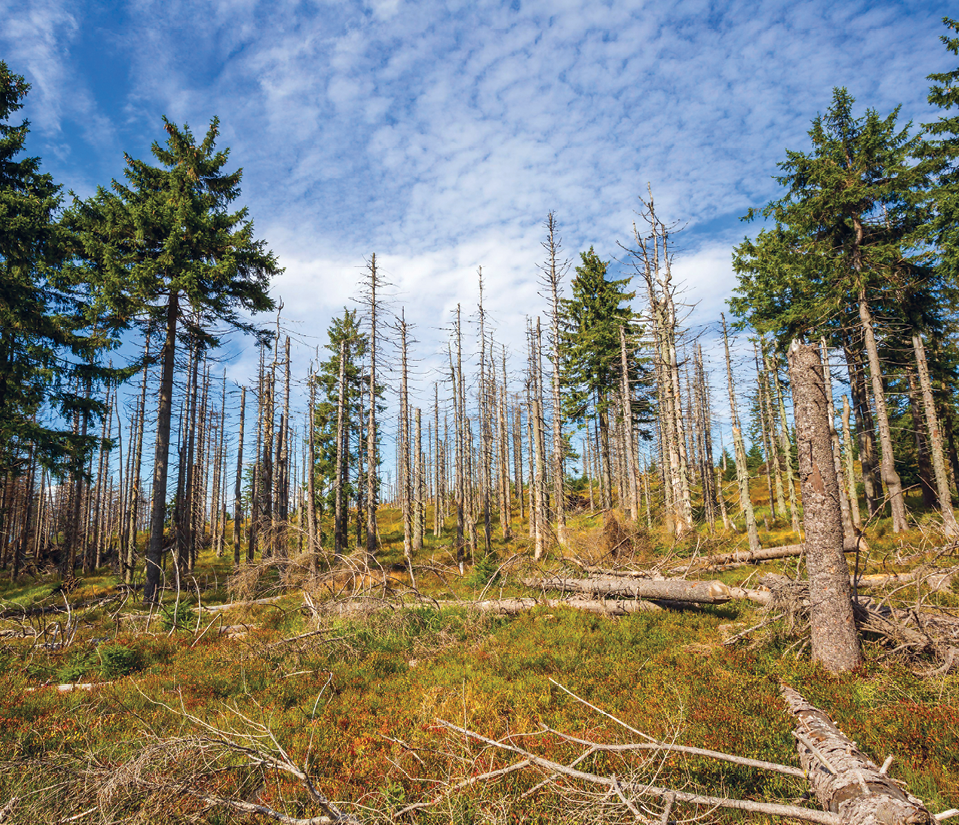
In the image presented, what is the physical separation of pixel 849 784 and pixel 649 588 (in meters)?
7.22

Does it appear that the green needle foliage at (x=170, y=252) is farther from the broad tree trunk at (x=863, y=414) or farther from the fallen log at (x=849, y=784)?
the broad tree trunk at (x=863, y=414)

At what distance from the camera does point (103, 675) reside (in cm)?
793

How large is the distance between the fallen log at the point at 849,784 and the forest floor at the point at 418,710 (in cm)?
53

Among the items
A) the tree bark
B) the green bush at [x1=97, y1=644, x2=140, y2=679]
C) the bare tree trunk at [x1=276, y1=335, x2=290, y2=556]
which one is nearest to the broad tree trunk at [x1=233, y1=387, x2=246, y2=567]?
the bare tree trunk at [x1=276, y1=335, x2=290, y2=556]

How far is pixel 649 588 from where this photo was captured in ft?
33.0

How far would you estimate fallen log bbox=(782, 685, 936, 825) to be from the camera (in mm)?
2682

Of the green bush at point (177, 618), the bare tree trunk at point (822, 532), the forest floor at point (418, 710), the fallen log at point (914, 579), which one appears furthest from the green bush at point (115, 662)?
the fallen log at point (914, 579)

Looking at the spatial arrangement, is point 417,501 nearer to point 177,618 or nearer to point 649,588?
point 177,618

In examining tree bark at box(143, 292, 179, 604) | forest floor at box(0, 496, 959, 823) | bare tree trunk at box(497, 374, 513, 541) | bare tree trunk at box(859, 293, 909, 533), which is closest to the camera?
forest floor at box(0, 496, 959, 823)

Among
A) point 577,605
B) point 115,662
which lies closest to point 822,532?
point 577,605

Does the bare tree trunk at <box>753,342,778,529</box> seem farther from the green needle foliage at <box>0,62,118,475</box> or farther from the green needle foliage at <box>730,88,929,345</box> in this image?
the green needle foliage at <box>0,62,118,475</box>

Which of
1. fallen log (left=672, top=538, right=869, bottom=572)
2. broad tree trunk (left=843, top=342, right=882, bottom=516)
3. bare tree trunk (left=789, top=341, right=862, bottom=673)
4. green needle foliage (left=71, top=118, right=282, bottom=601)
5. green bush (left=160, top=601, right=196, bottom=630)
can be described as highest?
green needle foliage (left=71, top=118, right=282, bottom=601)

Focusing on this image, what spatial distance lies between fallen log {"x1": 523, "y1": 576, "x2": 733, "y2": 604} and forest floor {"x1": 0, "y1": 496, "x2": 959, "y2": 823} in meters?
0.47

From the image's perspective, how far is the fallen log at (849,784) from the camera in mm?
2682
